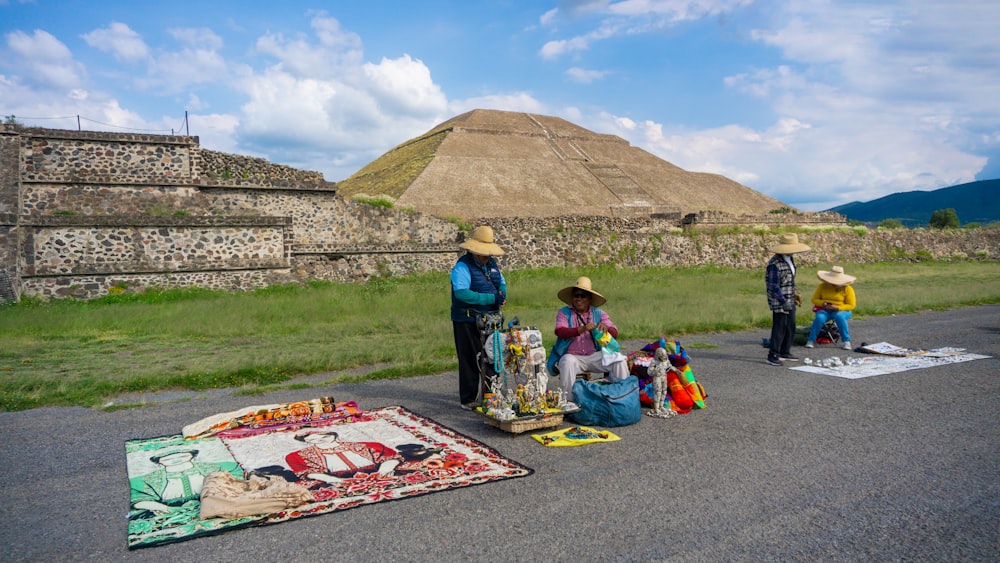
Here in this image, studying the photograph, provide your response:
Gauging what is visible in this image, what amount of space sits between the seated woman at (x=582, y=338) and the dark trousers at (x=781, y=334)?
12.1ft

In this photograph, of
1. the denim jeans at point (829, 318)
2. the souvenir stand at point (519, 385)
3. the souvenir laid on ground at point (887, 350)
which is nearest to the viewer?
the souvenir stand at point (519, 385)

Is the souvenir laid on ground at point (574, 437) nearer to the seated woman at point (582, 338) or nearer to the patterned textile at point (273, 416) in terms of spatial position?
the seated woman at point (582, 338)

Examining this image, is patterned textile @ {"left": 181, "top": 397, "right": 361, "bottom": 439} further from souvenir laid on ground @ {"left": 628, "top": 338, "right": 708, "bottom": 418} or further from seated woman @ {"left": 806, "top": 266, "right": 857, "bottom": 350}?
seated woman @ {"left": 806, "top": 266, "right": 857, "bottom": 350}

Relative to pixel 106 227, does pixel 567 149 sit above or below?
above

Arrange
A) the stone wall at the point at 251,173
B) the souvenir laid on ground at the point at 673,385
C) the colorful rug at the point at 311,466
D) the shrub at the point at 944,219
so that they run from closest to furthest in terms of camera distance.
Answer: the colorful rug at the point at 311,466 < the souvenir laid on ground at the point at 673,385 < the stone wall at the point at 251,173 < the shrub at the point at 944,219

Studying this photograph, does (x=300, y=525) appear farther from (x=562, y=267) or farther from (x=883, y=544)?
(x=562, y=267)

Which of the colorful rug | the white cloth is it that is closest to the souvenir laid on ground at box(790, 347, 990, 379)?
the white cloth

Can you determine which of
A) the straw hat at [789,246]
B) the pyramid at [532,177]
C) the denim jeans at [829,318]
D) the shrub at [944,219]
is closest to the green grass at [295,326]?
the denim jeans at [829,318]

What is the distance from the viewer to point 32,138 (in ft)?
69.3

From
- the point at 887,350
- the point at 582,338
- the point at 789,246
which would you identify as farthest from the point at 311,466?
the point at 887,350

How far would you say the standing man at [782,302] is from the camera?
1007cm

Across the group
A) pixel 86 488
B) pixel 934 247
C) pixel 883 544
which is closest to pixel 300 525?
pixel 86 488

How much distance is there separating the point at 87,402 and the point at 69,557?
14.2 feet

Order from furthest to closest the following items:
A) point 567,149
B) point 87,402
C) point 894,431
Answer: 1. point 567,149
2. point 87,402
3. point 894,431
